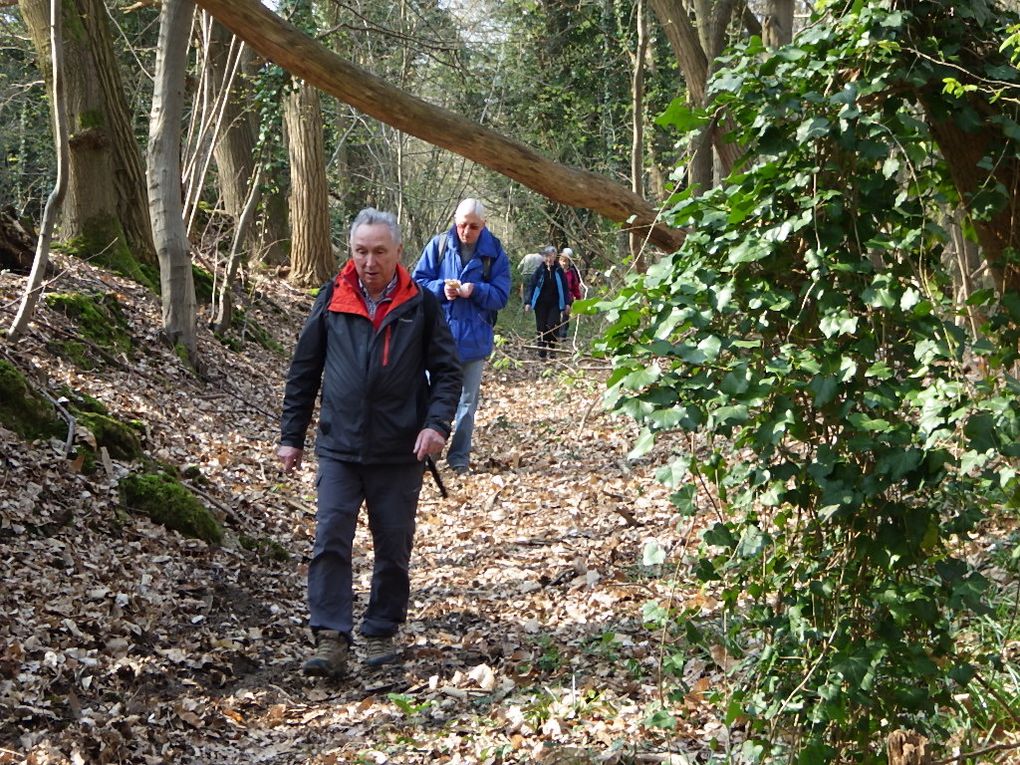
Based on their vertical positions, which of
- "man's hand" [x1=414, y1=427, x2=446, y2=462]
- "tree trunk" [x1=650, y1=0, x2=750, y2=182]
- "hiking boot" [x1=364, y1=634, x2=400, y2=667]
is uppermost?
"tree trunk" [x1=650, y1=0, x2=750, y2=182]

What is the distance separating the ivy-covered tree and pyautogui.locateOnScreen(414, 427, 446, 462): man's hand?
2.32 metres

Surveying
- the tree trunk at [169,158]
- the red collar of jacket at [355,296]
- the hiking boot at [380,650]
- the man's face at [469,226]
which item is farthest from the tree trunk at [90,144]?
the hiking boot at [380,650]

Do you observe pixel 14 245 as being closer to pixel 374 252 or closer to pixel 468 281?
pixel 468 281

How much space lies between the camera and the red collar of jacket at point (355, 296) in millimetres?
5727

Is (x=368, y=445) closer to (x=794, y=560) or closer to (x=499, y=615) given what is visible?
(x=499, y=615)

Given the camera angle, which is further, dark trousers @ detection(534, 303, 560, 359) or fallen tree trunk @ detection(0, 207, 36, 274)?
dark trousers @ detection(534, 303, 560, 359)

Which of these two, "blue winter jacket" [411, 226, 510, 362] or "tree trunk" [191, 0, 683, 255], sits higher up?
"tree trunk" [191, 0, 683, 255]

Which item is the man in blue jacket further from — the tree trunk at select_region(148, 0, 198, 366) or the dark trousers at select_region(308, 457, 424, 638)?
the dark trousers at select_region(308, 457, 424, 638)

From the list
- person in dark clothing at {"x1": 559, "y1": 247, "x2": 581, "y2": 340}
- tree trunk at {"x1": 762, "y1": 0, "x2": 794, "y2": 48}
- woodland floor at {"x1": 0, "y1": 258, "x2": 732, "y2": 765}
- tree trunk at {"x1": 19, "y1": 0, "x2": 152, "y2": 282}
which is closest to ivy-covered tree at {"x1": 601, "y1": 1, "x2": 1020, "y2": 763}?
woodland floor at {"x1": 0, "y1": 258, "x2": 732, "y2": 765}

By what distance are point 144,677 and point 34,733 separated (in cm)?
87

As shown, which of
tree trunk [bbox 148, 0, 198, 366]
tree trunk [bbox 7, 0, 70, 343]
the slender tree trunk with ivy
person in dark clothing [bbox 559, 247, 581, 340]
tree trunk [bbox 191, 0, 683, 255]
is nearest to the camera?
tree trunk [bbox 191, 0, 683, 255]

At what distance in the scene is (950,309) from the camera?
326 cm

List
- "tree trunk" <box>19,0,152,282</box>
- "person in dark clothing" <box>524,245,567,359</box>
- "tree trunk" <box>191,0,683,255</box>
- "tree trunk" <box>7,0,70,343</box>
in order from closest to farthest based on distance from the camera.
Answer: "tree trunk" <box>191,0,683,255</box>, "tree trunk" <box>7,0,70,343</box>, "tree trunk" <box>19,0,152,282</box>, "person in dark clothing" <box>524,245,567,359</box>

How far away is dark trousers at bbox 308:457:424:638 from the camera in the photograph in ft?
18.7
